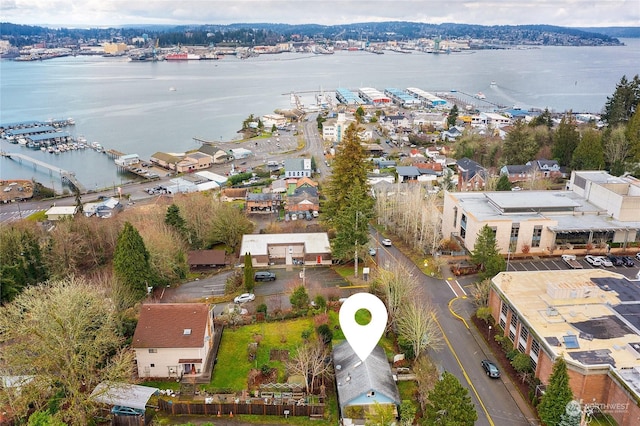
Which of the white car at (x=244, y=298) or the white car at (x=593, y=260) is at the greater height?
the white car at (x=593, y=260)

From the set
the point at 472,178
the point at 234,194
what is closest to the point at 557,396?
the point at 472,178

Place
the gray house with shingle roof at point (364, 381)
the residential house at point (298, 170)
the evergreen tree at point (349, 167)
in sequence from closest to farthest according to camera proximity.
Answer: the gray house with shingle roof at point (364, 381)
the evergreen tree at point (349, 167)
the residential house at point (298, 170)

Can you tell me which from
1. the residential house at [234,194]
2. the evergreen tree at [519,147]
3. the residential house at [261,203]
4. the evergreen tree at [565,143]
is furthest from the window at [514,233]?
the residential house at [234,194]

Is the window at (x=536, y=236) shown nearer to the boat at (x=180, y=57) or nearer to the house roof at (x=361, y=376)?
the house roof at (x=361, y=376)

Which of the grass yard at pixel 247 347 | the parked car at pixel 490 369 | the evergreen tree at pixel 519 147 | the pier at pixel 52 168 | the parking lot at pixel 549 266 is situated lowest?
the pier at pixel 52 168

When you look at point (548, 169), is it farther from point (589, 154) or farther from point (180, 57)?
point (180, 57)

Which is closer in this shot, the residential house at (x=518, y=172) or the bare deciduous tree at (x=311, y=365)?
the bare deciduous tree at (x=311, y=365)

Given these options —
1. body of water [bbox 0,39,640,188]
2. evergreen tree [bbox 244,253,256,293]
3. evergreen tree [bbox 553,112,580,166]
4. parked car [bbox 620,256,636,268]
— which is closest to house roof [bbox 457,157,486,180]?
evergreen tree [bbox 553,112,580,166]

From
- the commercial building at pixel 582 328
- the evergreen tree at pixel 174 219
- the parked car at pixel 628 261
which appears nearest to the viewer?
the commercial building at pixel 582 328

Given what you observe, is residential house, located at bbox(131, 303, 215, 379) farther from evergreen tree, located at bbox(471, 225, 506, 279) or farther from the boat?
the boat
